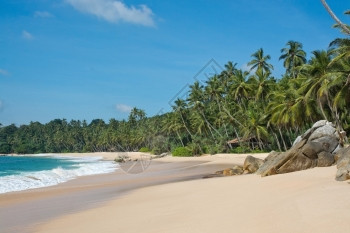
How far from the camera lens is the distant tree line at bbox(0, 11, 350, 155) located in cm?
3180

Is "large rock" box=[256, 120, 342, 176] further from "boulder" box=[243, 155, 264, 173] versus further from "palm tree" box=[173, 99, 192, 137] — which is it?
"palm tree" box=[173, 99, 192, 137]

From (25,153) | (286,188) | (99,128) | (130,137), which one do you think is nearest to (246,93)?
(286,188)

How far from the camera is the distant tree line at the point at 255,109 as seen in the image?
104 ft

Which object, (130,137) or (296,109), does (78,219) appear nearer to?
(296,109)

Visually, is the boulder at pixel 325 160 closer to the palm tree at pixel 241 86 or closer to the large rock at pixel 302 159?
the large rock at pixel 302 159

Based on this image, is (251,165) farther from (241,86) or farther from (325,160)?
(241,86)

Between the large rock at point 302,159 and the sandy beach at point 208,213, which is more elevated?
the large rock at point 302,159

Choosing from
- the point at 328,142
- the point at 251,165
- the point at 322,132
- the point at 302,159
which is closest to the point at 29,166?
the point at 251,165

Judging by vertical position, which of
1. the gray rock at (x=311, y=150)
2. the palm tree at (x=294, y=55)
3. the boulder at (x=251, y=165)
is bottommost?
the boulder at (x=251, y=165)

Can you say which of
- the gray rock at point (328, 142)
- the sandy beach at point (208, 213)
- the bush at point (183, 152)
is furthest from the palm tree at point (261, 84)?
the sandy beach at point (208, 213)

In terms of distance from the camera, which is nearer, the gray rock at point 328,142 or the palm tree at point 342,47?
the gray rock at point 328,142

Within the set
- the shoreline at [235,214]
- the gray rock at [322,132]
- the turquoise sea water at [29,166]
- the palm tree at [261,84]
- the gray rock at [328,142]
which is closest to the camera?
the shoreline at [235,214]

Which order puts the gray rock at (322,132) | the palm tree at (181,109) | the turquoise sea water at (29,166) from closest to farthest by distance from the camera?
Result: the gray rock at (322,132)
the turquoise sea water at (29,166)
the palm tree at (181,109)

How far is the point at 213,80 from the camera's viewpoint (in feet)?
203
